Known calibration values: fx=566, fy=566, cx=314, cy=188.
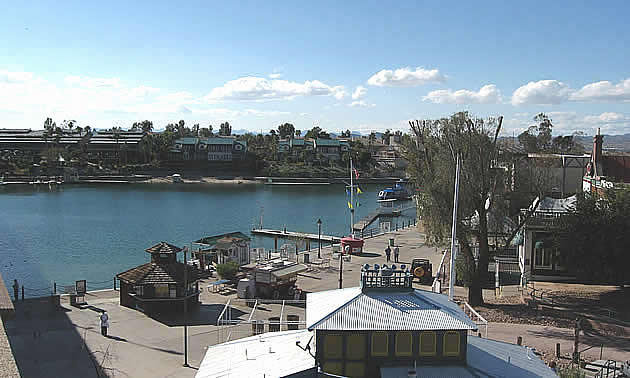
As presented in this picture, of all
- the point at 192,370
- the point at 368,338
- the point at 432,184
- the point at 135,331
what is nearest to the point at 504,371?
the point at 368,338

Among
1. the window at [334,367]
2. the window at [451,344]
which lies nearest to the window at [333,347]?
the window at [334,367]

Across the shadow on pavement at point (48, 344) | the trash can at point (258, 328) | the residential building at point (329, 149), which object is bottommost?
the shadow on pavement at point (48, 344)

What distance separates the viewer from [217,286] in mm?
31328

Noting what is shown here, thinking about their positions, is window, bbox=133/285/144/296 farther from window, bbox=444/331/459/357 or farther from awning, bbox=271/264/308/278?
window, bbox=444/331/459/357

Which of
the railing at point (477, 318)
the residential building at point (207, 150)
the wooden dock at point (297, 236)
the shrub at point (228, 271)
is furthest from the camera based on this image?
the residential building at point (207, 150)

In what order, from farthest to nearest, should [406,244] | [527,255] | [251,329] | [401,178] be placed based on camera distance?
[401,178] → [406,244] → [527,255] → [251,329]

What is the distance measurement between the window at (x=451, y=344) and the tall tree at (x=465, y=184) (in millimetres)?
11899

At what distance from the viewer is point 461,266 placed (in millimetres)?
28484

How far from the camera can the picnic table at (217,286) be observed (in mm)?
30938

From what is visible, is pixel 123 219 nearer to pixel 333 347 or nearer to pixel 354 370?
pixel 333 347

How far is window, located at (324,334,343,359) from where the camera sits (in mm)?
15484

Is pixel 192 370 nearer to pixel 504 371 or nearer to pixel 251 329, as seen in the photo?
pixel 251 329

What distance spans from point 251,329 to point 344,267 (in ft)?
47.1

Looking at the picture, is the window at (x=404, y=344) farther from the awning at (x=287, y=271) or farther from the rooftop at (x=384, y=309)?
the awning at (x=287, y=271)
